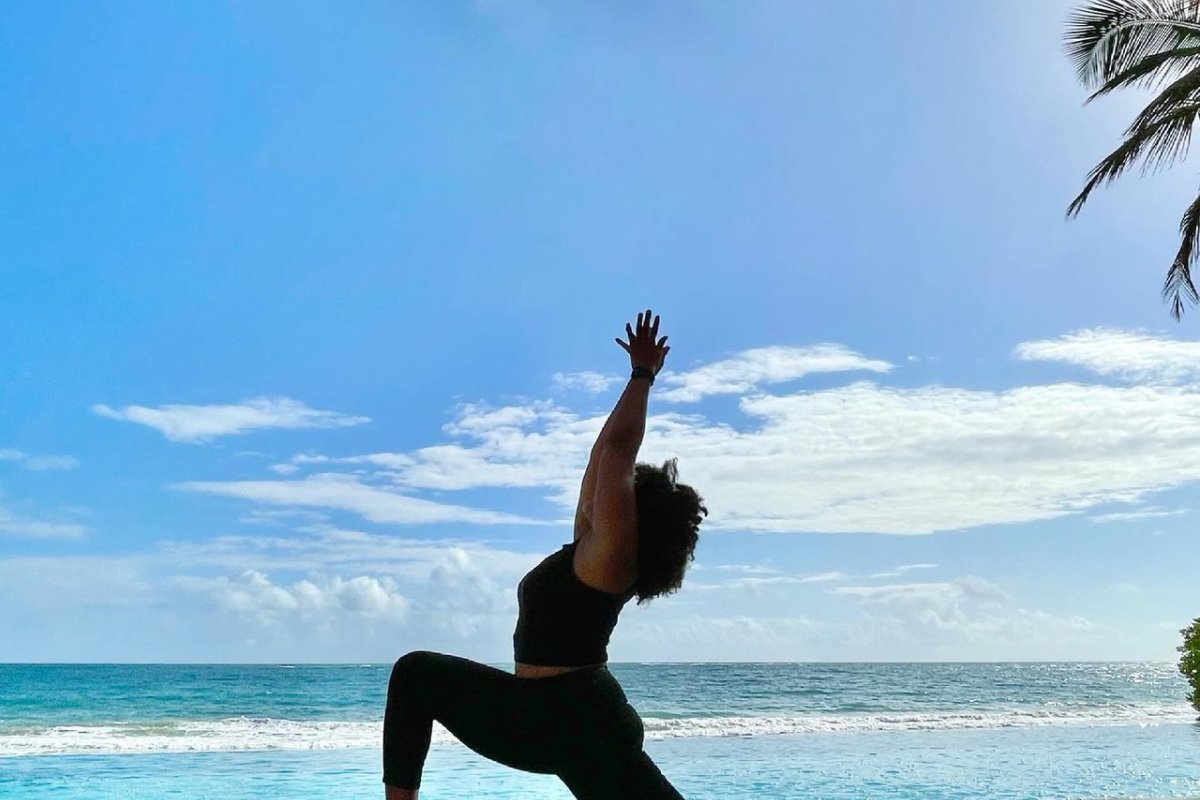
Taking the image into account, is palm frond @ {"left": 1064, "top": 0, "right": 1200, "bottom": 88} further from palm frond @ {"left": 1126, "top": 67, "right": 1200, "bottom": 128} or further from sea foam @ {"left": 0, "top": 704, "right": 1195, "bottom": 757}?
sea foam @ {"left": 0, "top": 704, "right": 1195, "bottom": 757}

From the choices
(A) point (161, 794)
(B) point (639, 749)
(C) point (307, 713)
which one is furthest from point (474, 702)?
(C) point (307, 713)

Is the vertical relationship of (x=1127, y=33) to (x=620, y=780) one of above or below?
above

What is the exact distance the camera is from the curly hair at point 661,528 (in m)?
2.28

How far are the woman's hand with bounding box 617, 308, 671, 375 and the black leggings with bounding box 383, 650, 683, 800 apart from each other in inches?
26.5

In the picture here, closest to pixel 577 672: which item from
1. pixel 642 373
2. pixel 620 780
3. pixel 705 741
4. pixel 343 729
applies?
pixel 620 780

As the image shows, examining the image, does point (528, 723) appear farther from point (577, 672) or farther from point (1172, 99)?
point (1172, 99)

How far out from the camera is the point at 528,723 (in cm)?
227

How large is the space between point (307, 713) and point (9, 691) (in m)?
14.3

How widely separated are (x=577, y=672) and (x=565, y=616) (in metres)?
0.13

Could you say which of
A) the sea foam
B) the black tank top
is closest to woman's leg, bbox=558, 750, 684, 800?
the black tank top

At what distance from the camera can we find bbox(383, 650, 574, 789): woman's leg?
2.27m

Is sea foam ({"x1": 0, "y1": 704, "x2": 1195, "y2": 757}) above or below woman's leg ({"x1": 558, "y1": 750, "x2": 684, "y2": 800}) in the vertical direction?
below

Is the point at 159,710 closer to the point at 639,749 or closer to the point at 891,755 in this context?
the point at 891,755

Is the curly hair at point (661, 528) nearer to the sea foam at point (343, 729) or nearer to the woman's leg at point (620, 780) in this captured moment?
the woman's leg at point (620, 780)
